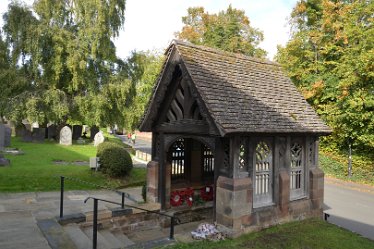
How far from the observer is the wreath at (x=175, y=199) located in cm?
1028

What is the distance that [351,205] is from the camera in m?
14.4

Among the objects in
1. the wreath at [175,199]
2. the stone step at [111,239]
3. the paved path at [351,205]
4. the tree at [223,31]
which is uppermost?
the tree at [223,31]

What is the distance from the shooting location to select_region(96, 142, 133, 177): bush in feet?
47.7

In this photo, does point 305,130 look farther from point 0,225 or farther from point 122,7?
point 122,7

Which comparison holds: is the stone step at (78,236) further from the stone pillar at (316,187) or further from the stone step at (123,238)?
the stone pillar at (316,187)

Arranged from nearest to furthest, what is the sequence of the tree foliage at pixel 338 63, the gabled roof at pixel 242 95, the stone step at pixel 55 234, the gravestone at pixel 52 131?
the stone step at pixel 55 234
the gabled roof at pixel 242 95
the tree foliage at pixel 338 63
the gravestone at pixel 52 131

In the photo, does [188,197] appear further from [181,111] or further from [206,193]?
[181,111]

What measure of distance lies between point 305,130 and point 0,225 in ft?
29.1

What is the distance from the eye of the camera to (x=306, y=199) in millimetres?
10219

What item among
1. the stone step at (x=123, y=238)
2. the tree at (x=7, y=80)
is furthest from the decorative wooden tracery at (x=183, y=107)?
the tree at (x=7, y=80)

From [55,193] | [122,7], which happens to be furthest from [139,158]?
[122,7]

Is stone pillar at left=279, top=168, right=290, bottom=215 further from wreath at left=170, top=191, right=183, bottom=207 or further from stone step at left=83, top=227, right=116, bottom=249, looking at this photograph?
stone step at left=83, top=227, right=116, bottom=249

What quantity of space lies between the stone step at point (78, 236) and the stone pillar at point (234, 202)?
3.28 m

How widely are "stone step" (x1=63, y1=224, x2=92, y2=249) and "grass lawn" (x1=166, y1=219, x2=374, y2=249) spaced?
6.42 feet
